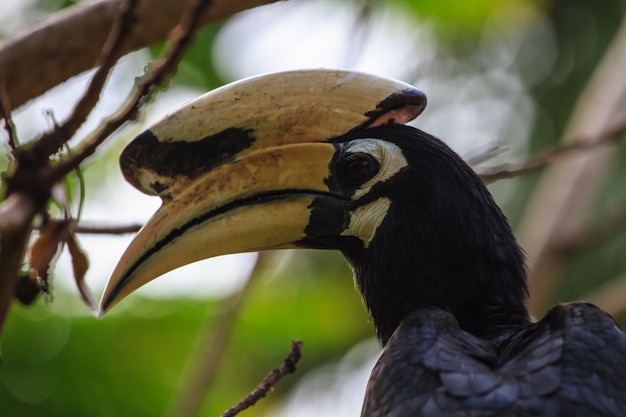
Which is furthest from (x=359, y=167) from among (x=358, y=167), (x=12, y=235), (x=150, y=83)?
(x=12, y=235)

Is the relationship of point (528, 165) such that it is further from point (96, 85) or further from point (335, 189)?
point (96, 85)

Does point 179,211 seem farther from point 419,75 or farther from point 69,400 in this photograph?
point 69,400

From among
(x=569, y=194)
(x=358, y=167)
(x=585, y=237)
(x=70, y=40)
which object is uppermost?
(x=569, y=194)

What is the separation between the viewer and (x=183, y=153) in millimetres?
3611

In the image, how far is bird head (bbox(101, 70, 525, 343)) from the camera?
3629mm

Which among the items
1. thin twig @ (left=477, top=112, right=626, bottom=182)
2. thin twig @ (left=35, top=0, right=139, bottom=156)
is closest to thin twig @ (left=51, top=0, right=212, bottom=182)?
thin twig @ (left=35, top=0, right=139, bottom=156)

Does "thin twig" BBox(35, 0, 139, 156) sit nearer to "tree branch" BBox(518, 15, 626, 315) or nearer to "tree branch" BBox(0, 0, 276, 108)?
"tree branch" BBox(0, 0, 276, 108)

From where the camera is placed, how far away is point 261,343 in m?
9.20

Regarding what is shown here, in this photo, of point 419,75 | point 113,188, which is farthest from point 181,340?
point 419,75

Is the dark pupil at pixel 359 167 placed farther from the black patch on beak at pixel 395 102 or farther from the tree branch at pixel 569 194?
the tree branch at pixel 569 194

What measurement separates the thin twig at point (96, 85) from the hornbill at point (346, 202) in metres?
0.89

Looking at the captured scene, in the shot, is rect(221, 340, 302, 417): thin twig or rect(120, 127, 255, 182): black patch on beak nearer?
rect(221, 340, 302, 417): thin twig

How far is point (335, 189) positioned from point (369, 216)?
15 centimetres

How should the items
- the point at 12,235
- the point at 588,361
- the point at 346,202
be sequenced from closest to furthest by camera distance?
the point at 12,235
the point at 588,361
the point at 346,202
